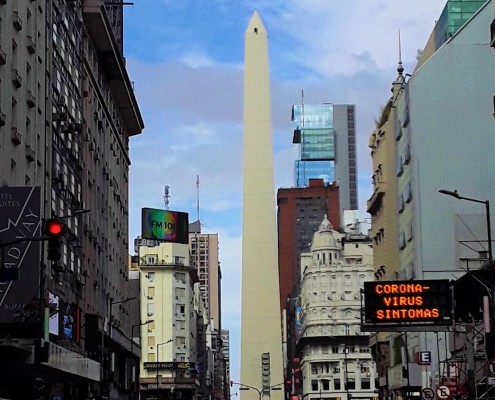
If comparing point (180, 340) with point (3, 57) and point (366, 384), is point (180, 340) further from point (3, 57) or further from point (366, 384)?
point (3, 57)

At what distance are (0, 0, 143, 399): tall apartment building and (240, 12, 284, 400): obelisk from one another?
87.5 ft

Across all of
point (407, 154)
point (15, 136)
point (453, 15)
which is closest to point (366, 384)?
point (453, 15)

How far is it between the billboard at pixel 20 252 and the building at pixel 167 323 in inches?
4037

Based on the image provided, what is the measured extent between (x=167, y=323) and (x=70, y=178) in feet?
285

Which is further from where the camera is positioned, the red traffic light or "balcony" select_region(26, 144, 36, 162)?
"balcony" select_region(26, 144, 36, 162)

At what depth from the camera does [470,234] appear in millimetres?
68750

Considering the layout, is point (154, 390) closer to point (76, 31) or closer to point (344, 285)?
point (344, 285)

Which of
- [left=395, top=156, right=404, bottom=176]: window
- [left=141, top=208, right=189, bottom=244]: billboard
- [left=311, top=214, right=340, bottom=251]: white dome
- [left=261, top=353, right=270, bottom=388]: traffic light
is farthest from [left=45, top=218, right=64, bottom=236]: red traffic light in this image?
[left=311, top=214, right=340, bottom=251]: white dome

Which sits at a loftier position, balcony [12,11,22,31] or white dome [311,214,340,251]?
white dome [311,214,340,251]

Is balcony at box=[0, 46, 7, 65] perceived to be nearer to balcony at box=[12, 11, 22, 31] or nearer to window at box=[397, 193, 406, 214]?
balcony at box=[12, 11, 22, 31]

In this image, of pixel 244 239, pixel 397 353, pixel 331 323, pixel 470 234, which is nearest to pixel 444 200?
pixel 470 234

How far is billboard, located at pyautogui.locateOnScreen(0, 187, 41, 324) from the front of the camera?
38.2 m

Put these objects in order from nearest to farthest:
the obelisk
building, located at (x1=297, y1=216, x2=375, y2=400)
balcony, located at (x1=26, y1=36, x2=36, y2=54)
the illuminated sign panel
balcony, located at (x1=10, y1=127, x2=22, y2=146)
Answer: the illuminated sign panel < balcony, located at (x1=10, y1=127, x2=22, y2=146) < balcony, located at (x1=26, y1=36, x2=36, y2=54) < the obelisk < building, located at (x1=297, y1=216, x2=375, y2=400)

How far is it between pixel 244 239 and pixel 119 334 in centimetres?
4311
